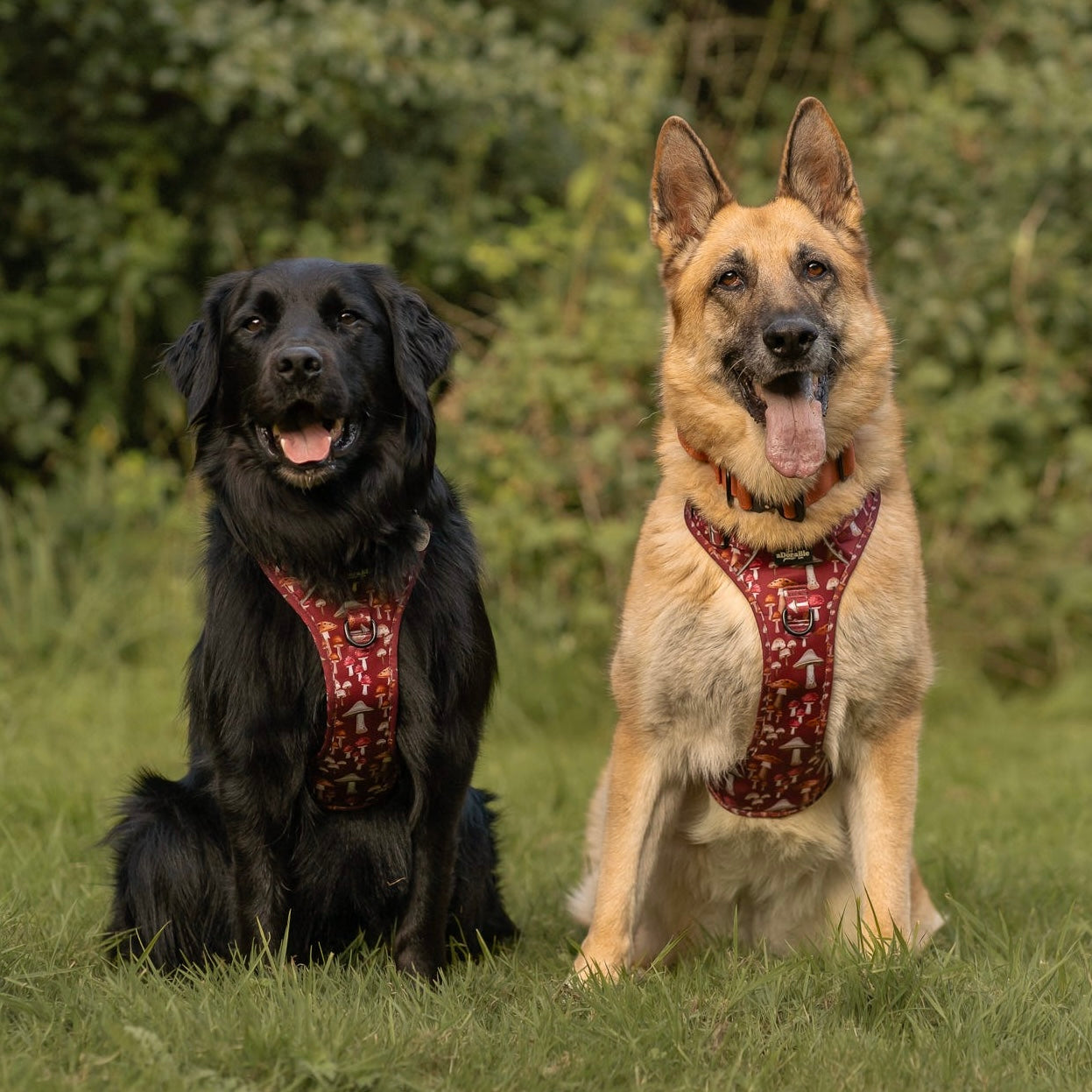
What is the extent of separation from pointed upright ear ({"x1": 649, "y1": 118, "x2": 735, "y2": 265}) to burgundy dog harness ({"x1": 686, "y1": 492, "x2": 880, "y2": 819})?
76 centimetres

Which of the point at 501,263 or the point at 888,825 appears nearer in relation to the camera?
the point at 888,825

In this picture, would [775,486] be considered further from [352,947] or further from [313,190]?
[313,190]

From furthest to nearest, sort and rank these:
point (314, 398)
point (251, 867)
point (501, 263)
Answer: point (501, 263) → point (251, 867) → point (314, 398)

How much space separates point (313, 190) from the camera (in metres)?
7.95

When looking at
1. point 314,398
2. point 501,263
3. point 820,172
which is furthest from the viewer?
point 501,263

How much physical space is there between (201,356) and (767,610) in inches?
55.4

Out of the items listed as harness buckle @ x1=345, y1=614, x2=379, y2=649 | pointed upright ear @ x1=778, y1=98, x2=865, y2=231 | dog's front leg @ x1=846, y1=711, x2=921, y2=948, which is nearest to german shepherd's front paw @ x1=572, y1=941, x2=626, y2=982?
dog's front leg @ x1=846, y1=711, x2=921, y2=948

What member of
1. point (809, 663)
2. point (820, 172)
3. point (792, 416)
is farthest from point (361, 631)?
point (820, 172)

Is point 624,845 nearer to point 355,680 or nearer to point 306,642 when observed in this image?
point 355,680

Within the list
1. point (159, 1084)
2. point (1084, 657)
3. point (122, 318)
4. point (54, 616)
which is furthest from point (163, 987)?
point (1084, 657)

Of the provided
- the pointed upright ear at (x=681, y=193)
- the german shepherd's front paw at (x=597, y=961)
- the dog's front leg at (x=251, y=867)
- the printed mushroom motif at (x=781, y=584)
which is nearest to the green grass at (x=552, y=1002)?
the german shepherd's front paw at (x=597, y=961)

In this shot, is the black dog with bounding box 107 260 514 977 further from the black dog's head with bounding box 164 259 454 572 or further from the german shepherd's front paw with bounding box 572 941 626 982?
the german shepherd's front paw with bounding box 572 941 626 982

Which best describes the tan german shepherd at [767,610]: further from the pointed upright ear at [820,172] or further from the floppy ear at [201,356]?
the floppy ear at [201,356]

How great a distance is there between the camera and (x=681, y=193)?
3.63m
